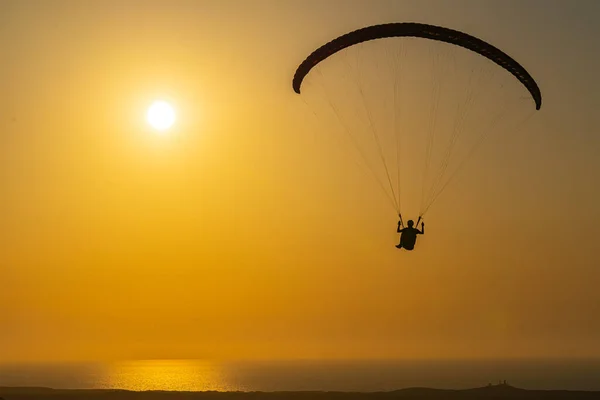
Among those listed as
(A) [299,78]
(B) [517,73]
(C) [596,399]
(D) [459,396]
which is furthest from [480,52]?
(C) [596,399]

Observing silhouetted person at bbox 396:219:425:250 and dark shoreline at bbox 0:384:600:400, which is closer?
silhouetted person at bbox 396:219:425:250

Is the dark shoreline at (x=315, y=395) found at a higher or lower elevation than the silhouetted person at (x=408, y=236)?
higher

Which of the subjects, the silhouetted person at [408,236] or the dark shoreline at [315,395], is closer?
the silhouetted person at [408,236]

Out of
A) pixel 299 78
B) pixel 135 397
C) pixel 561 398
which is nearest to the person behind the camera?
pixel 299 78

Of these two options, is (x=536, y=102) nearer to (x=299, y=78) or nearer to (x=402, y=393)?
(x=299, y=78)

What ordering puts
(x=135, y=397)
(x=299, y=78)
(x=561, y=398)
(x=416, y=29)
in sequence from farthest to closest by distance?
(x=561, y=398) → (x=135, y=397) → (x=299, y=78) → (x=416, y=29)

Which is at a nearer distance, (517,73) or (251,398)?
(517,73)

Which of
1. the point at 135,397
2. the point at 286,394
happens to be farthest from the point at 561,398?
the point at 135,397

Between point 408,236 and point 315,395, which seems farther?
point 315,395

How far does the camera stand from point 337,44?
31547 mm

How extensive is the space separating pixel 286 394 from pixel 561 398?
28073 mm

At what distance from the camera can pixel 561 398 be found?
8119 cm

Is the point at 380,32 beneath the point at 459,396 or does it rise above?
above

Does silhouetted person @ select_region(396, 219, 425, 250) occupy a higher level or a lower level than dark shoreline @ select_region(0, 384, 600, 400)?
lower
